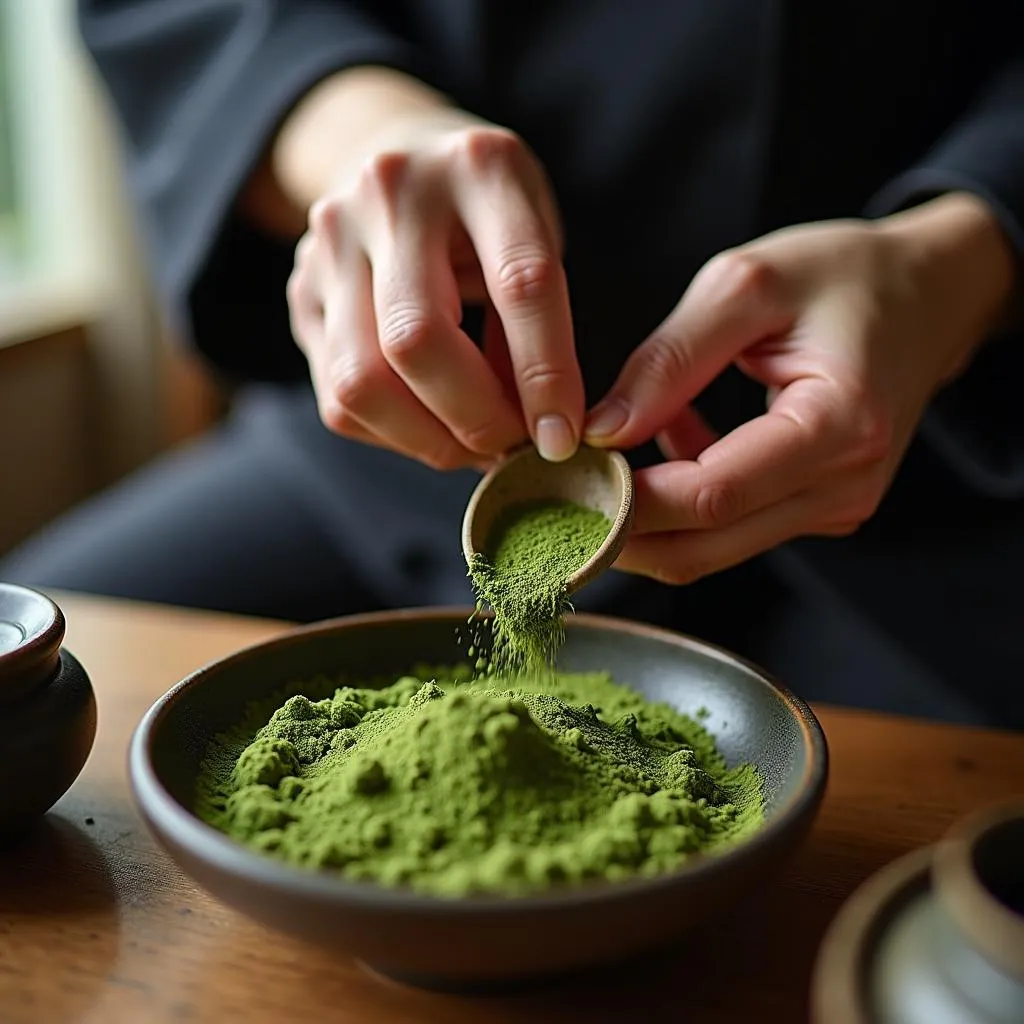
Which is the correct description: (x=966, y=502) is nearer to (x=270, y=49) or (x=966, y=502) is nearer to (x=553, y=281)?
(x=553, y=281)

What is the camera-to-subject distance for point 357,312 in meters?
0.76

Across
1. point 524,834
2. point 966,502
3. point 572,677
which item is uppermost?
point 524,834

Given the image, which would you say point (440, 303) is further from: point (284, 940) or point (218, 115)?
point (218, 115)

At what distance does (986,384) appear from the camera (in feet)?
3.36


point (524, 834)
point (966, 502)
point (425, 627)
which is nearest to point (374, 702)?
point (425, 627)

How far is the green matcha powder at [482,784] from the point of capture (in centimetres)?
49

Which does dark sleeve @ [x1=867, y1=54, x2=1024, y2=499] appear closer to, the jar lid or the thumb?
the thumb

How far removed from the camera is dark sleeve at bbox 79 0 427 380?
105 centimetres

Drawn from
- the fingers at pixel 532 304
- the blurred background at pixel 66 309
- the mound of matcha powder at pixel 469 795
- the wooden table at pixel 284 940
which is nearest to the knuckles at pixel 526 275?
the fingers at pixel 532 304

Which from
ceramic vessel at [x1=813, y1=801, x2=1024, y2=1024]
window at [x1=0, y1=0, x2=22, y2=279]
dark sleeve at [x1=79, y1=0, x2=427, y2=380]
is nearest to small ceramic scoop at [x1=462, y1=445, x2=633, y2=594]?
ceramic vessel at [x1=813, y1=801, x2=1024, y2=1024]

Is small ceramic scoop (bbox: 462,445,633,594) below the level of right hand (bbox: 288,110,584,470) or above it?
below

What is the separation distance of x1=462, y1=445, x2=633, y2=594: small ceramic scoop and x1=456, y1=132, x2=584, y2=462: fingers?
26 millimetres

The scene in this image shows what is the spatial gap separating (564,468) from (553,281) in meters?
0.12

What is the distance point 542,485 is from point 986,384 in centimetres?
46
